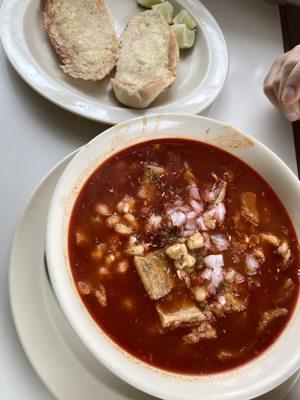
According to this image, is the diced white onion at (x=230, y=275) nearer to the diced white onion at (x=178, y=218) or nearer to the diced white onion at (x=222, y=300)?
the diced white onion at (x=222, y=300)

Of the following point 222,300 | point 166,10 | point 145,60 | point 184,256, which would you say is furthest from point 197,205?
point 166,10

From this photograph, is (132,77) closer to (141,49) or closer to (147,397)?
(141,49)

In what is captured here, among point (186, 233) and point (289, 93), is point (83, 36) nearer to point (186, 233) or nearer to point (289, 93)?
point (289, 93)

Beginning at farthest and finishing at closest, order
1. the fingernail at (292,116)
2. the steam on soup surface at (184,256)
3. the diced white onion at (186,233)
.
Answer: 1. the fingernail at (292,116)
2. the diced white onion at (186,233)
3. the steam on soup surface at (184,256)

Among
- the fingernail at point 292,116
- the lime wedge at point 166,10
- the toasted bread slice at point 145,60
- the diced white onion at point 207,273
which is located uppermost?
the lime wedge at point 166,10

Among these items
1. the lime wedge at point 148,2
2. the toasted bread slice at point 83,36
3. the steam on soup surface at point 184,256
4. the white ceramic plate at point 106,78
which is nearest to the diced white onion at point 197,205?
the steam on soup surface at point 184,256

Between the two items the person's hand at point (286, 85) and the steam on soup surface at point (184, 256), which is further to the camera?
the person's hand at point (286, 85)

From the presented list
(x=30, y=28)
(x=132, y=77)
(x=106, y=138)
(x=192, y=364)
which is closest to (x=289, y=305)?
(x=192, y=364)
